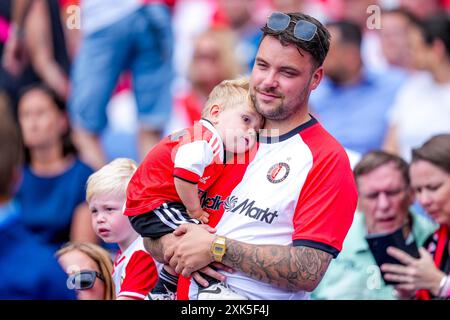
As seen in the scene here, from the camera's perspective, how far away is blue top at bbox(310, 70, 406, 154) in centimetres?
706

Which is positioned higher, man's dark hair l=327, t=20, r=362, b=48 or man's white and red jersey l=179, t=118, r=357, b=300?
man's dark hair l=327, t=20, r=362, b=48

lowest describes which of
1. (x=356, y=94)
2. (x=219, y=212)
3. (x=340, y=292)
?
(x=340, y=292)

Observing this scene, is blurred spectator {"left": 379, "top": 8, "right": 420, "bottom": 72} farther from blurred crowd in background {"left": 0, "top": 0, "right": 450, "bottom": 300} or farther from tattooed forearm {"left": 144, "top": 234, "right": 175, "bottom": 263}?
tattooed forearm {"left": 144, "top": 234, "right": 175, "bottom": 263}

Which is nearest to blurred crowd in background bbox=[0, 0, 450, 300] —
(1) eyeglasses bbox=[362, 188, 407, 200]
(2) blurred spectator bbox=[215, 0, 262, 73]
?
(2) blurred spectator bbox=[215, 0, 262, 73]

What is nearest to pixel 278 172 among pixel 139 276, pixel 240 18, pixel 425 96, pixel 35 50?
pixel 139 276

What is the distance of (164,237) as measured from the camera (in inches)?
145

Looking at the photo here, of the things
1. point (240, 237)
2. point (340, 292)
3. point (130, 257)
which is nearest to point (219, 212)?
point (240, 237)

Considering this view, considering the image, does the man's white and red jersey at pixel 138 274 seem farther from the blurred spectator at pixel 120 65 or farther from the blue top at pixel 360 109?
the blue top at pixel 360 109

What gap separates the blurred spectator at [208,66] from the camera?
7090 millimetres

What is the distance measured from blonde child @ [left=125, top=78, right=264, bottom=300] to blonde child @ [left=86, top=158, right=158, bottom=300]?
27cm

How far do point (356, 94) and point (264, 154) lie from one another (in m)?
3.62

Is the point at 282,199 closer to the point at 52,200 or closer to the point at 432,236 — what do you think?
the point at 432,236

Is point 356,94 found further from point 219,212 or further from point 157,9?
point 219,212

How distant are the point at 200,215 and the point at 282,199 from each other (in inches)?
12.5
